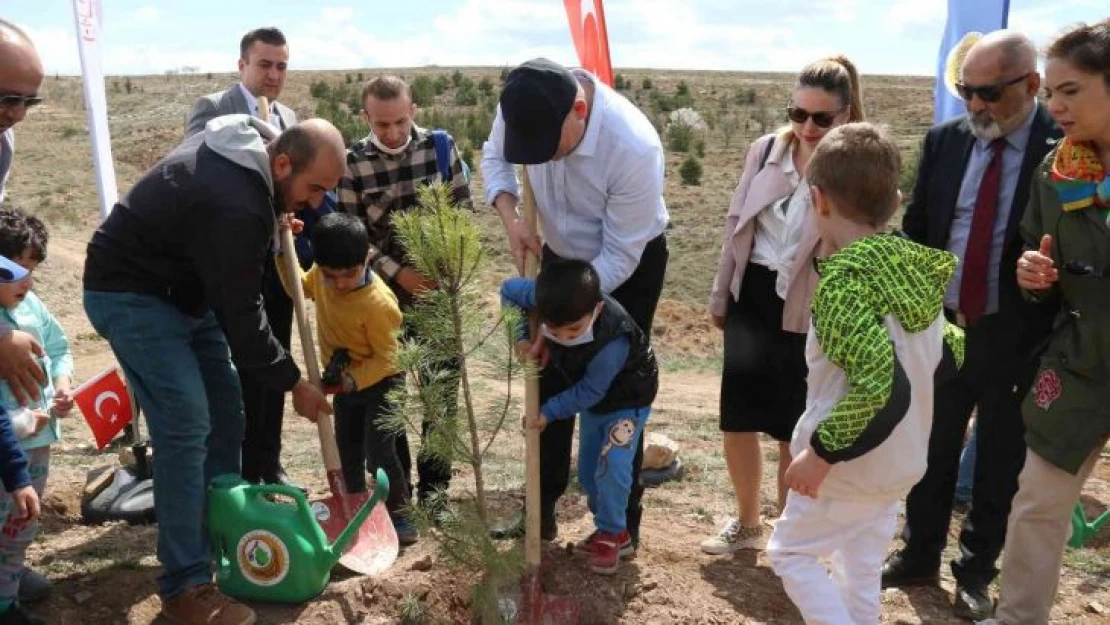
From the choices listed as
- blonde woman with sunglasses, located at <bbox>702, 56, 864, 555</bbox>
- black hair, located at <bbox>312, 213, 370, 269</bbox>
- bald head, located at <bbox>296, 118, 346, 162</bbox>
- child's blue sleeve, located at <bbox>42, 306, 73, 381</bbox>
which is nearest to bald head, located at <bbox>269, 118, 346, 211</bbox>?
bald head, located at <bbox>296, 118, 346, 162</bbox>

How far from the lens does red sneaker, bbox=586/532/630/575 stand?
3752 mm

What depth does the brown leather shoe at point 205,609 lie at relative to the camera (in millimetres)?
3250

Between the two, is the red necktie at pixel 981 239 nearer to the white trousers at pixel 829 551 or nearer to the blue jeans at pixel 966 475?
the white trousers at pixel 829 551

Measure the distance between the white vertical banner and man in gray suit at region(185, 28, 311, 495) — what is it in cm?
71

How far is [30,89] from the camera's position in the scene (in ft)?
9.53

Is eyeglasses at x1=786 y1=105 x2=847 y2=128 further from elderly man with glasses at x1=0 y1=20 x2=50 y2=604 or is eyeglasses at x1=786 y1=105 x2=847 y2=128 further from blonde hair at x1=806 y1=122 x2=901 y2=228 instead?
elderly man with glasses at x1=0 y1=20 x2=50 y2=604

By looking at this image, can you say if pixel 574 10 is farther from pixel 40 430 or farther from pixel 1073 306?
pixel 40 430

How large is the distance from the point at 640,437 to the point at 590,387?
52 cm

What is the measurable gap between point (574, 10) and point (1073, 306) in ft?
6.27

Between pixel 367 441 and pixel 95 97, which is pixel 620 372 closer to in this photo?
pixel 367 441

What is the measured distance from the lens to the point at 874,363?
2.45m

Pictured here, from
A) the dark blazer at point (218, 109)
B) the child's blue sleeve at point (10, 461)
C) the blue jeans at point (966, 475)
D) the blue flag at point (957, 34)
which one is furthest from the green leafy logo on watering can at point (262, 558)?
the blue flag at point (957, 34)

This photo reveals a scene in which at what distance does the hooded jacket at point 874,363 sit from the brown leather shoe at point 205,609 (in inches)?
71.0

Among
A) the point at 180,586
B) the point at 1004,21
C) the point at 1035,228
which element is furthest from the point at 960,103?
the point at 180,586
